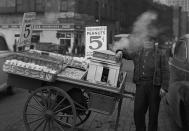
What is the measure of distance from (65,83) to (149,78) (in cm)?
134

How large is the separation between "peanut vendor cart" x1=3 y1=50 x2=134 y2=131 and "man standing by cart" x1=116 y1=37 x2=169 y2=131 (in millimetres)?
244

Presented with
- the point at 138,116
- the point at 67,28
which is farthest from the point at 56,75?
the point at 67,28

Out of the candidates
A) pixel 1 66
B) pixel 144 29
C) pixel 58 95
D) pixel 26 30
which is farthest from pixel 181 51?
pixel 1 66

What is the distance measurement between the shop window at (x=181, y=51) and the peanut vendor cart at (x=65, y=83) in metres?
1.34

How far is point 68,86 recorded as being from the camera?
5.41 m

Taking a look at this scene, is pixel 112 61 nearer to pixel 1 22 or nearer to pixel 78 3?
pixel 78 3

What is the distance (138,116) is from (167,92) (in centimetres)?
165

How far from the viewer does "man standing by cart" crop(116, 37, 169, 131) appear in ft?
17.6

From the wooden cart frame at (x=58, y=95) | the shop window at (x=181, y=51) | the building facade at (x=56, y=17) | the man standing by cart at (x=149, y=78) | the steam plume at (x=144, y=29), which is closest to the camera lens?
the steam plume at (x=144, y=29)

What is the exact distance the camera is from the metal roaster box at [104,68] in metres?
5.27

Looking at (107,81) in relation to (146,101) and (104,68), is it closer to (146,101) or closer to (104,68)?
(104,68)

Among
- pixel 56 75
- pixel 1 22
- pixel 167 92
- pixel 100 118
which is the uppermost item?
pixel 1 22

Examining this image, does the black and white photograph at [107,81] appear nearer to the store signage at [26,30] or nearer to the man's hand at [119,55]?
the man's hand at [119,55]

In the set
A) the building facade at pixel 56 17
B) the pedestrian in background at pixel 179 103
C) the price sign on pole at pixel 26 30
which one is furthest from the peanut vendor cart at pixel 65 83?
the building facade at pixel 56 17
